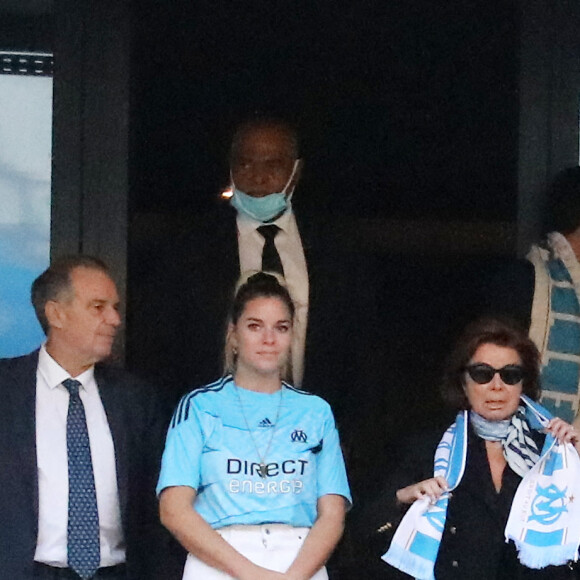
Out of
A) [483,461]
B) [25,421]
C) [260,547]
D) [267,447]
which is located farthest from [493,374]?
[25,421]

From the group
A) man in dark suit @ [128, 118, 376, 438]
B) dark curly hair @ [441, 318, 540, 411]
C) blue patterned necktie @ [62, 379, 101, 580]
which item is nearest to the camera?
blue patterned necktie @ [62, 379, 101, 580]

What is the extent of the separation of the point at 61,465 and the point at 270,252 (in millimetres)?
990

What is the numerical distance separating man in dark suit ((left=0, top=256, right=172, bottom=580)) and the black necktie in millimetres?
558

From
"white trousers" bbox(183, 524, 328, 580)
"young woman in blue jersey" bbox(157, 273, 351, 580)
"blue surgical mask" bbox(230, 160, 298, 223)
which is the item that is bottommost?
"white trousers" bbox(183, 524, 328, 580)

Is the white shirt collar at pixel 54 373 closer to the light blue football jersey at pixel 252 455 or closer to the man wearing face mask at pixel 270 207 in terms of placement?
the light blue football jersey at pixel 252 455

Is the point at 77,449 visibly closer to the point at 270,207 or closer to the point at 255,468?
the point at 255,468

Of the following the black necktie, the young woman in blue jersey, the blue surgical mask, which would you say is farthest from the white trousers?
the blue surgical mask

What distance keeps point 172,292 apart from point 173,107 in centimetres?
149

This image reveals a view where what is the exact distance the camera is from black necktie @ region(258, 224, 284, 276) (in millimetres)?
3928

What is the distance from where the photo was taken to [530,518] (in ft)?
10.7

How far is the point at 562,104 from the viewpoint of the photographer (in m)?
4.39

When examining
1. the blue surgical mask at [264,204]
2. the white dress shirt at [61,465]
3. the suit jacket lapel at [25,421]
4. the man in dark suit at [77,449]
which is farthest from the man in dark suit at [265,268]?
the suit jacket lapel at [25,421]

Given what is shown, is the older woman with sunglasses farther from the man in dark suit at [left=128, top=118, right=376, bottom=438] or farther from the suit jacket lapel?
the suit jacket lapel

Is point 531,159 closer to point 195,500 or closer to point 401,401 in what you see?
point 401,401
